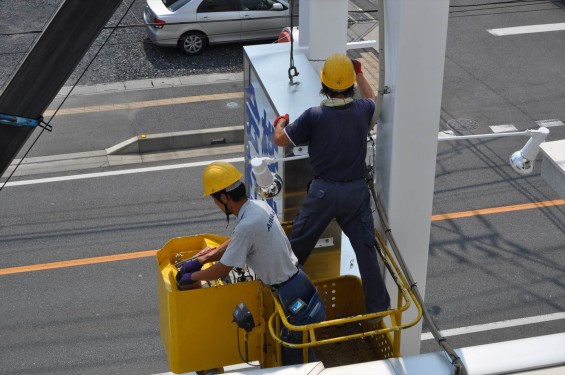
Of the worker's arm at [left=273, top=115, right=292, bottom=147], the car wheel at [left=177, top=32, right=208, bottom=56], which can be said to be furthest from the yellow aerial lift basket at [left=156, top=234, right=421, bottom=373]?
the car wheel at [left=177, top=32, right=208, bottom=56]

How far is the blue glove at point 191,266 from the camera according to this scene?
6.10m

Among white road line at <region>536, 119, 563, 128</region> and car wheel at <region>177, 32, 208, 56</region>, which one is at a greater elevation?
car wheel at <region>177, 32, 208, 56</region>

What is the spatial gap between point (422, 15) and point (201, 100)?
10.5 metres

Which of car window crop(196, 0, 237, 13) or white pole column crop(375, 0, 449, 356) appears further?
car window crop(196, 0, 237, 13)

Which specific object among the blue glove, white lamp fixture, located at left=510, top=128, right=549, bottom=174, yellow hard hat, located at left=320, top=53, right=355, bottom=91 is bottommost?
the blue glove

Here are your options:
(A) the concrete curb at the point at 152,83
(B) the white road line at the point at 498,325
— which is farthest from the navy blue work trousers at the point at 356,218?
(A) the concrete curb at the point at 152,83

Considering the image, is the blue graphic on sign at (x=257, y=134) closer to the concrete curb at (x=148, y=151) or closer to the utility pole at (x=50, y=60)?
the utility pole at (x=50, y=60)

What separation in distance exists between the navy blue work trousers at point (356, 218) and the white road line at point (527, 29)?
42.7 ft

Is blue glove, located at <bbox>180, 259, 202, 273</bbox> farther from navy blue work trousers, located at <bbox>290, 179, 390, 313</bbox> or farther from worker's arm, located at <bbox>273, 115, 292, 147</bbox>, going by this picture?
worker's arm, located at <bbox>273, 115, 292, 147</bbox>

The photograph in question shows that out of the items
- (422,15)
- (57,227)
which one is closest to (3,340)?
(57,227)

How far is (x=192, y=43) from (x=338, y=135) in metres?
11.8

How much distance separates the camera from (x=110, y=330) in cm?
998

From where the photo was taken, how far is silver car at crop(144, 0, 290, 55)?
17047 millimetres

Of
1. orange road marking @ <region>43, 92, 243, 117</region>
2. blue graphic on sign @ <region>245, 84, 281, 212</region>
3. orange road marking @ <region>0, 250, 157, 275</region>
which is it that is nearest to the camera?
blue graphic on sign @ <region>245, 84, 281, 212</region>
